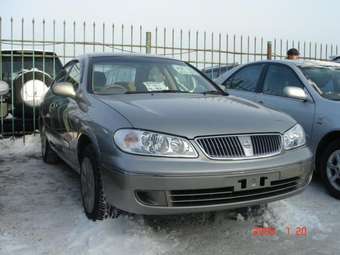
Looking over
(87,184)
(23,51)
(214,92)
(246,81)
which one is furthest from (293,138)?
(23,51)

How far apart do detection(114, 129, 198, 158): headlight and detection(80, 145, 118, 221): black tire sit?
475 millimetres

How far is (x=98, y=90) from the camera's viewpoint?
3859 mm

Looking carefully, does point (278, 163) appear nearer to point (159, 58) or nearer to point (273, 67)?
point (159, 58)

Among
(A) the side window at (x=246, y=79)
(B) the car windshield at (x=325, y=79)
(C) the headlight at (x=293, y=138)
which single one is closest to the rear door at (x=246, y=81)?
(A) the side window at (x=246, y=79)

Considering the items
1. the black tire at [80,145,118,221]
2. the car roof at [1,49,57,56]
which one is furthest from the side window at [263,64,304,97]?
the car roof at [1,49,57,56]

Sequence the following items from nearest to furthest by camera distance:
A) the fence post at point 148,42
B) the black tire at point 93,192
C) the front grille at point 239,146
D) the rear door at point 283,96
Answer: the front grille at point 239,146 < the black tire at point 93,192 < the rear door at point 283,96 < the fence post at point 148,42

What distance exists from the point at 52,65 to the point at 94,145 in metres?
4.89

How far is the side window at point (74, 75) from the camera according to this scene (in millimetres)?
4246

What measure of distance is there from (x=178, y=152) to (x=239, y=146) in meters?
0.46

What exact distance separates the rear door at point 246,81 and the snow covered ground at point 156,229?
1731 millimetres

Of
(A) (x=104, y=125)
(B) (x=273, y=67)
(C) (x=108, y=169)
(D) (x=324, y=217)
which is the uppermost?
(B) (x=273, y=67)

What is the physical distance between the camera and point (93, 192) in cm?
337

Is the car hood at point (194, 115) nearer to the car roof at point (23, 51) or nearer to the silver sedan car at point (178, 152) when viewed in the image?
the silver sedan car at point (178, 152)

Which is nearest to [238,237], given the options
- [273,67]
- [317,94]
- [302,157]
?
[302,157]
